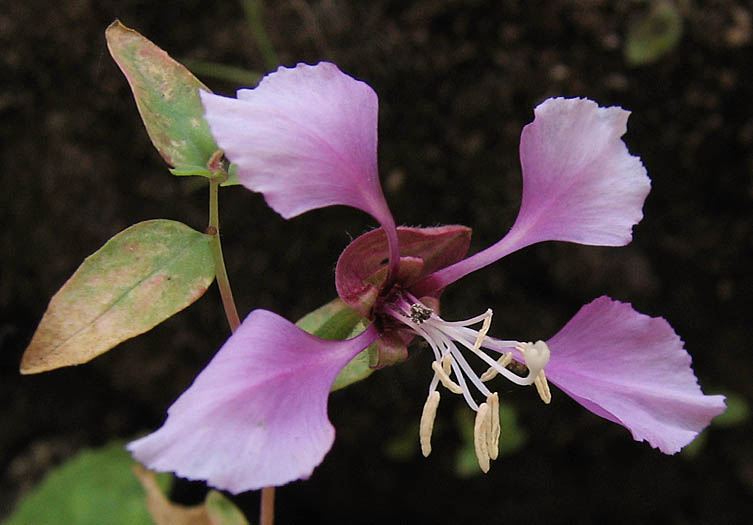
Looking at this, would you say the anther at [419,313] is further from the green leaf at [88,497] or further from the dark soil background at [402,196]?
the green leaf at [88,497]

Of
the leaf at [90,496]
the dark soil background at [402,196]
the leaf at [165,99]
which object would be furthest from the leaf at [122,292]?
the leaf at [90,496]

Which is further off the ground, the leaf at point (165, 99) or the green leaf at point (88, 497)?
the leaf at point (165, 99)

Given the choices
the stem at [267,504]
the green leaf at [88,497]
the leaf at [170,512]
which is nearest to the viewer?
the stem at [267,504]

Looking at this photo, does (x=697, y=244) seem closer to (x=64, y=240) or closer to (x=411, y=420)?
(x=411, y=420)

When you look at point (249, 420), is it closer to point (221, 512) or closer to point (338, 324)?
point (338, 324)

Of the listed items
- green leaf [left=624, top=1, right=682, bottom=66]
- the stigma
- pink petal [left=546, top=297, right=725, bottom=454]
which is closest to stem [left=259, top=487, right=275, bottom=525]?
the stigma

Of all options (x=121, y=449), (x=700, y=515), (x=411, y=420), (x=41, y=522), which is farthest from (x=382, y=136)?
(x=700, y=515)

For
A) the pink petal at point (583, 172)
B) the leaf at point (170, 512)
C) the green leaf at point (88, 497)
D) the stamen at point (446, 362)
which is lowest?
the green leaf at point (88, 497)
